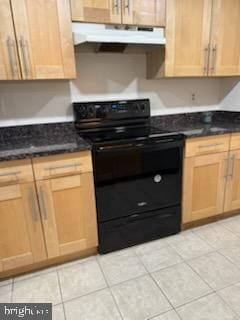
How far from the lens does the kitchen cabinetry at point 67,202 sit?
1580 mm

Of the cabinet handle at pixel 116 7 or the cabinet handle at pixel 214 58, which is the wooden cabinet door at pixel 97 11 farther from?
the cabinet handle at pixel 214 58

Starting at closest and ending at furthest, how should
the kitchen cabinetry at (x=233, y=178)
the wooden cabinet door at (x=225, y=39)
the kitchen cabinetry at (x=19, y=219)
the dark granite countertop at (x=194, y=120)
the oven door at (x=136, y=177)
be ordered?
1. the kitchen cabinetry at (x=19, y=219)
2. the oven door at (x=136, y=177)
3. the wooden cabinet door at (x=225, y=39)
4. the kitchen cabinetry at (x=233, y=178)
5. the dark granite countertop at (x=194, y=120)

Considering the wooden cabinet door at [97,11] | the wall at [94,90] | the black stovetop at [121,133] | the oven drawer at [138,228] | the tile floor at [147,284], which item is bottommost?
the tile floor at [147,284]

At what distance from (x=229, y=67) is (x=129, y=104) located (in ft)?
3.17

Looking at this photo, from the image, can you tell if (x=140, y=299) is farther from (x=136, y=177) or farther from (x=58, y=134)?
(x=58, y=134)

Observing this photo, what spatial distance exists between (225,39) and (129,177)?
4.89ft

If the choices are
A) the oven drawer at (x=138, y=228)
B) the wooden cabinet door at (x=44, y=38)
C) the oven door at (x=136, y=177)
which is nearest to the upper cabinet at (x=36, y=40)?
the wooden cabinet door at (x=44, y=38)

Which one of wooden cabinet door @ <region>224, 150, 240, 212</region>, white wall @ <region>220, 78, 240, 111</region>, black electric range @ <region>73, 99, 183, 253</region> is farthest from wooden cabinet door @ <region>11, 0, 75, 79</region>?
white wall @ <region>220, 78, 240, 111</region>

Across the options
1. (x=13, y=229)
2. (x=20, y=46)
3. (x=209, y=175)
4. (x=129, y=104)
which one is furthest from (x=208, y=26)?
(x=13, y=229)

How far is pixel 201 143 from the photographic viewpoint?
6.42ft

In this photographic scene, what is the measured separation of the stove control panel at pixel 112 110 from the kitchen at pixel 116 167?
10mm

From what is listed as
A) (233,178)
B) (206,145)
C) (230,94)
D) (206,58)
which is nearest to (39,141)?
(206,145)

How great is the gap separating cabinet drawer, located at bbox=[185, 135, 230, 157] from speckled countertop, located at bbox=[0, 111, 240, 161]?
0.05 m

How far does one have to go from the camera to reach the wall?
76.1 inches
